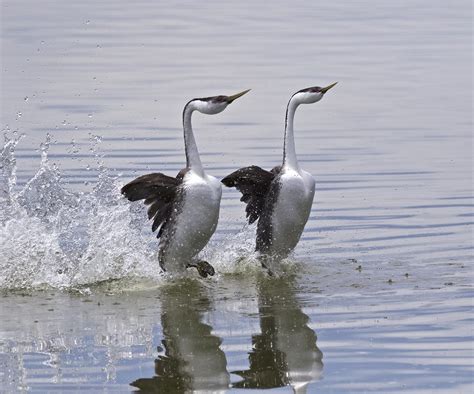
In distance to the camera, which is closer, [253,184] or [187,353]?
[187,353]

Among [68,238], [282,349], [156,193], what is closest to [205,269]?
[156,193]

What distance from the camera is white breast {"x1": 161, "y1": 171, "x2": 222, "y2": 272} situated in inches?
557

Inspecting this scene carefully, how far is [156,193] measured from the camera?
14.3m

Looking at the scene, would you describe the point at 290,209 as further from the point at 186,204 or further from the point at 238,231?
the point at 238,231

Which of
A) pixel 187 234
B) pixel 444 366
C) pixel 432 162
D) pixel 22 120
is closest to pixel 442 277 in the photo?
pixel 187 234

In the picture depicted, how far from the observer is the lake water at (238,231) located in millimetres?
10992

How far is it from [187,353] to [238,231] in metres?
4.73

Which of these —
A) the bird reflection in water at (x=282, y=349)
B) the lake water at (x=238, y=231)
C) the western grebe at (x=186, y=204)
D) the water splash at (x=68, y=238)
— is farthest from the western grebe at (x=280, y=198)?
the bird reflection in water at (x=282, y=349)

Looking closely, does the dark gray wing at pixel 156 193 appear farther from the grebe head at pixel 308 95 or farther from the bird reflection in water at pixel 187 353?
the grebe head at pixel 308 95

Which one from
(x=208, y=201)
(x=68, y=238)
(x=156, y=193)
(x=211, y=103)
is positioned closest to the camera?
(x=208, y=201)

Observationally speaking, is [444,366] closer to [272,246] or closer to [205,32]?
Result: [272,246]

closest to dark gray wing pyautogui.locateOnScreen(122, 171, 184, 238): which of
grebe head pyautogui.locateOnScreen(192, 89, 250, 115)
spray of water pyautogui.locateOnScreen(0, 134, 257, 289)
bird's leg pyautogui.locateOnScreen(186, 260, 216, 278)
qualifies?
spray of water pyautogui.locateOnScreen(0, 134, 257, 289)

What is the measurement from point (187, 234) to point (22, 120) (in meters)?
8.94

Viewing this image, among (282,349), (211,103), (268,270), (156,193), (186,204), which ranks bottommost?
(282,349)
